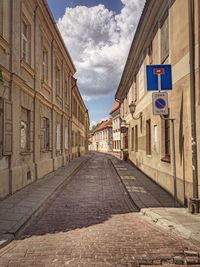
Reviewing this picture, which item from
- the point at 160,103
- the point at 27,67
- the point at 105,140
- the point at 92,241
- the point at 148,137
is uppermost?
the point at 27,67

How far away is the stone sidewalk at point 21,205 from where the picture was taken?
5176 millimetres

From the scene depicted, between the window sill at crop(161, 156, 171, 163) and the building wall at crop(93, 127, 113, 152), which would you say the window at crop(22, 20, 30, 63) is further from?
the building wall at crop(93, 127, 113, 152)

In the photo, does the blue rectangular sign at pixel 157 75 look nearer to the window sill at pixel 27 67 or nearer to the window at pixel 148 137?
the window sill at pixel 27 67

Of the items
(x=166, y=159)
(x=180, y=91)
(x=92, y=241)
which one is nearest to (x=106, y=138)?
(x=166, y=159)

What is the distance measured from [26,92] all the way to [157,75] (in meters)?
5.60

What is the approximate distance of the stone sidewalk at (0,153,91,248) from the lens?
17.0 ft

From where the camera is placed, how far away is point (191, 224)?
208 inches

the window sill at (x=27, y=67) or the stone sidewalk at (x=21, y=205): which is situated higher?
the window sill at (x=27, y=67)

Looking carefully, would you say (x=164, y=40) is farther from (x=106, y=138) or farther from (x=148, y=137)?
(x=106, y=138)

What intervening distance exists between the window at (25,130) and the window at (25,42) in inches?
82.1

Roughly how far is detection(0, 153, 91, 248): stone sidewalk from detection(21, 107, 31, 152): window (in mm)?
1491

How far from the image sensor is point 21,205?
7.25 m

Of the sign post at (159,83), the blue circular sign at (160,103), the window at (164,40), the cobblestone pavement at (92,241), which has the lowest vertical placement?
the cobblestone pavement at (92,241)

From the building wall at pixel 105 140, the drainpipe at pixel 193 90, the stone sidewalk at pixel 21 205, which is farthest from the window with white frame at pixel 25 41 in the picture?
the building wall at pixel 105 140
